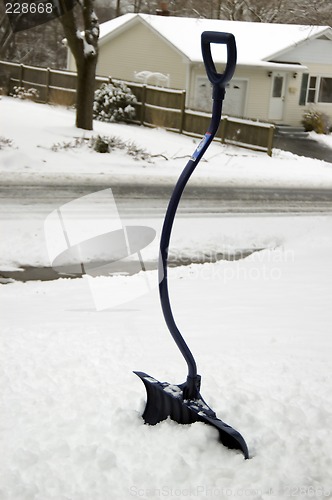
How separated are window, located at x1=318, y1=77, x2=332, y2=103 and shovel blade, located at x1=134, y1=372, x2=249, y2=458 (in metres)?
29.3

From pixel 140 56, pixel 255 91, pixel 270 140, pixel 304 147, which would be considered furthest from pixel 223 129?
pixel 140 56

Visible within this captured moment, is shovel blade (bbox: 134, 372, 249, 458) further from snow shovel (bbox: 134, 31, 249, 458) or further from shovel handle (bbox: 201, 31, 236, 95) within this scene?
shovel handle (bbox: 201, 31, 236, 95)

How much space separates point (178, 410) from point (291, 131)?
2614 cm

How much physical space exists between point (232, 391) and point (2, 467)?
1.61 m

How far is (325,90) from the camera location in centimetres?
3173

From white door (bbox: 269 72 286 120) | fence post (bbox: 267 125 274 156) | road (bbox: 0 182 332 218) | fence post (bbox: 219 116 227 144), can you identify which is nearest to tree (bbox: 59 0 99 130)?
fence post (bbox: 219 116 227 144)

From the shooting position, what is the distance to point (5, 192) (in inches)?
578

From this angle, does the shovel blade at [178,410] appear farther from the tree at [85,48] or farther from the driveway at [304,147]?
the driveway at [304,147]

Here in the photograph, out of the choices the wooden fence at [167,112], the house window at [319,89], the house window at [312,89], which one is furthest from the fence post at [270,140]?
the house window at [312,89]

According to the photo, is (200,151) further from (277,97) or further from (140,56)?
(140,56)

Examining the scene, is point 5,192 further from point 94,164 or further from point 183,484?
point 183,484

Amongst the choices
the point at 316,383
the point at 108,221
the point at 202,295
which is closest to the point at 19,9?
the point at 108,221

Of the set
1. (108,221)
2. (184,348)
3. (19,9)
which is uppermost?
(19,9)

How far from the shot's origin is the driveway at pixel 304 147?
2417 centimetres
